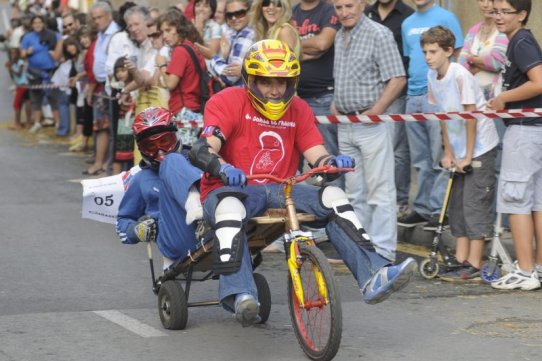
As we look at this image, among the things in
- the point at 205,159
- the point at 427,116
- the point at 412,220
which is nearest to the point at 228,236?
the point at 205,159

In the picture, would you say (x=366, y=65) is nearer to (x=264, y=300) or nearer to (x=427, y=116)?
(x=427, y=116)

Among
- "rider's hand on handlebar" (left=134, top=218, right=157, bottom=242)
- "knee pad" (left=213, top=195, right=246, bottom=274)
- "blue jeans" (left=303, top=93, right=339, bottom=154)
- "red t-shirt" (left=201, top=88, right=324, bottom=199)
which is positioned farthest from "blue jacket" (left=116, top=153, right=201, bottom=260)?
"blue jeans" (left=303, top=93, right=339, bottom=154)

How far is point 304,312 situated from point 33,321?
189 cm

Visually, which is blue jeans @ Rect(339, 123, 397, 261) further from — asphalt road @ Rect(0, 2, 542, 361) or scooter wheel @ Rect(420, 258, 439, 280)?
scooter wheel @ Rect(420, 258, 439, 280)

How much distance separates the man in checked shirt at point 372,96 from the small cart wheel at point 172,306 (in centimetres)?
270

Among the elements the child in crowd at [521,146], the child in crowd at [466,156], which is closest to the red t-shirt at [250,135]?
the child in crowd at [521,146]

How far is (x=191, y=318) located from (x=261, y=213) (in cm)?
127

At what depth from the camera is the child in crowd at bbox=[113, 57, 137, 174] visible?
14367 mm

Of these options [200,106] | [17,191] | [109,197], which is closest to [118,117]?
[17,191]

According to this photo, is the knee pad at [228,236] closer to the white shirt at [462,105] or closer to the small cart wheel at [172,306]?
the small cart wheel at [172,306]

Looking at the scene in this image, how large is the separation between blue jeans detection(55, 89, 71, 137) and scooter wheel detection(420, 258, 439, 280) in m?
12.0

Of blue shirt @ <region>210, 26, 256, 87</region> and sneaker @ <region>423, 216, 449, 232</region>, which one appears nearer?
sneaker @ <region>423, 216, 449, 232</region>

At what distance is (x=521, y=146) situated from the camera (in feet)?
29.3

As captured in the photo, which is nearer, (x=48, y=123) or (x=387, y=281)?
(x=387, y=281)
